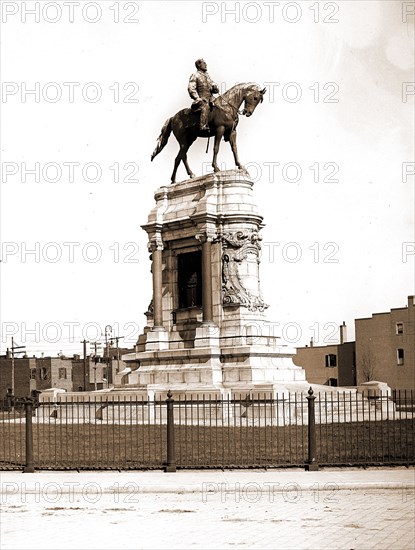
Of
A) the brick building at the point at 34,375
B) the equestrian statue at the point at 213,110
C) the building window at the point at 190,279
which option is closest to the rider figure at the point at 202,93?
the equestrian statue at the point at 213,110

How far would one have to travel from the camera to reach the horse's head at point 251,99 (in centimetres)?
3259

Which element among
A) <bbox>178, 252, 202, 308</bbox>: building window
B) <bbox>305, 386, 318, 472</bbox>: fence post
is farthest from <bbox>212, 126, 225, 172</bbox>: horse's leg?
<bbox>305, 386, 318, 472</bbox>: fence post

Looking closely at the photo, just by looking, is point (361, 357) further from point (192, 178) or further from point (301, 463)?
point (301, 463)

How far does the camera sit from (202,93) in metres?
32.3

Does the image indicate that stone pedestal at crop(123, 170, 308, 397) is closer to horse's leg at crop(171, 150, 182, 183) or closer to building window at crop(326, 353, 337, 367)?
horse's leg at crop(171, 150, 182, 183)

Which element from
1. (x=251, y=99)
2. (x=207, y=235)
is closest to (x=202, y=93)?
(x=251, y=99)

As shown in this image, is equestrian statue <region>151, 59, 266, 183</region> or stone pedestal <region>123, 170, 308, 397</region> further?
equestrian statue <region>151, 59, 266, 183</region>

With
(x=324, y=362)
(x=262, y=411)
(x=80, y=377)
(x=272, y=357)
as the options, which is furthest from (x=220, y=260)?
(x=80, y=377)

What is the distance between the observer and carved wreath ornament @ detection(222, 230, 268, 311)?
3058 cm

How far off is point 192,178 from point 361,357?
45688mm

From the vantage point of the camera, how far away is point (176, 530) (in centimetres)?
1030

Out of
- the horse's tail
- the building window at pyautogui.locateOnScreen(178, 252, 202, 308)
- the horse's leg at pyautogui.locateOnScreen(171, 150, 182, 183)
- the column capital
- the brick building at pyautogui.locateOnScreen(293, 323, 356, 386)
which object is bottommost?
the brick building at pyautogui.locateOnScreen(293, 323, 356, 386)

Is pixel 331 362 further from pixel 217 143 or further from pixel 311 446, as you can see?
pixel 311 446

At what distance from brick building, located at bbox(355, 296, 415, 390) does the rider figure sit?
4189 cm
